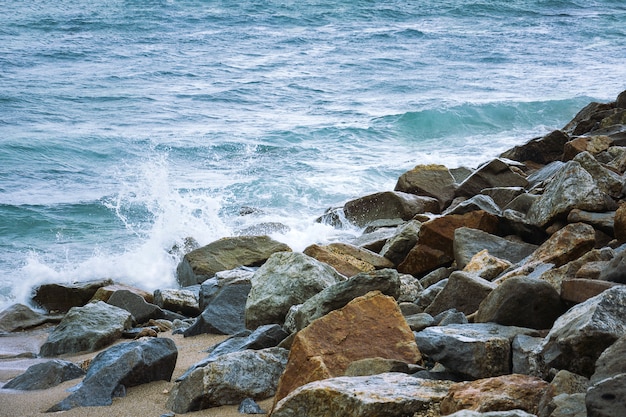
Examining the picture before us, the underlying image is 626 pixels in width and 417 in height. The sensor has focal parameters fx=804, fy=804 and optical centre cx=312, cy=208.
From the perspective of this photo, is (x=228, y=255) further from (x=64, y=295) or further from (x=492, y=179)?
(x=492, y=179)

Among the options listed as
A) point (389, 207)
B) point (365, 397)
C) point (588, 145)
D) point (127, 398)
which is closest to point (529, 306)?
point (365, 397)

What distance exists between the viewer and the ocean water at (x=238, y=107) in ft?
35.9

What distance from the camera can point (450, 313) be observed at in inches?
155

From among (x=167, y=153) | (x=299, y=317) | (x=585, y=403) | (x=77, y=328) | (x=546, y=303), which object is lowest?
(x=167, y=153)

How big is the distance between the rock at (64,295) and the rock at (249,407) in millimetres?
4559

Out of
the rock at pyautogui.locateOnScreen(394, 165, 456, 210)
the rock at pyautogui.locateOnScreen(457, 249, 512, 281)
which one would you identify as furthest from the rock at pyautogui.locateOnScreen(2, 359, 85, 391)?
the rock at pyautogui.locateOnScreen(394, 165, 456, 210)

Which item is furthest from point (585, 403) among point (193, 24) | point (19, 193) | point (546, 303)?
point (193, 24)

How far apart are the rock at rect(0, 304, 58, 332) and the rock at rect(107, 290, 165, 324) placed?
3.29 ft

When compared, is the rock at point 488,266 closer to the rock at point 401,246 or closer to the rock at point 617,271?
the rock at point 401,246

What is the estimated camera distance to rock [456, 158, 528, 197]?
8484 millimetres

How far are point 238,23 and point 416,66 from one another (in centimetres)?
959

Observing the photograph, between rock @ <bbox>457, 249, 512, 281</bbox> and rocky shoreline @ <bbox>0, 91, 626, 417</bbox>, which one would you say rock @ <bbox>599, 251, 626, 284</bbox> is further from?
rock @ <bbox>457, 249, 512, 281</bbox>

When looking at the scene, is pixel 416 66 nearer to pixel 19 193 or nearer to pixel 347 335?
pixel 19 193

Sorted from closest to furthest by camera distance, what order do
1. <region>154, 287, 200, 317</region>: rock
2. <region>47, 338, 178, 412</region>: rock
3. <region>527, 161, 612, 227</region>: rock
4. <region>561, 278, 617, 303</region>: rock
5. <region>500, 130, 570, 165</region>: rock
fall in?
<region>561, 278, 617, 303</region>: rock
<region>47, 338, 178, 412</region>: rock
<region>527, 161, 612, 227</region>: rock
<region>154, 287, 200, 317</region>: rock
<region>500, 130, 570, 165</region>: rock
